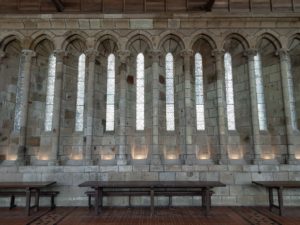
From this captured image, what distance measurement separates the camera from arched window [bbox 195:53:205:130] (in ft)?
28.1

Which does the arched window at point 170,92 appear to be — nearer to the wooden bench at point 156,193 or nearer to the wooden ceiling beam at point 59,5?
the wooden bench at point 156,193

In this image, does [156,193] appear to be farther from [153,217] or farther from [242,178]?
[242,178]

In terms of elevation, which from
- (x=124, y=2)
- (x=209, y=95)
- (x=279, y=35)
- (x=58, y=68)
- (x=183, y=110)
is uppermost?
(x=124, y=2)

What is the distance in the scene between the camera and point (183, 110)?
27.7 feet

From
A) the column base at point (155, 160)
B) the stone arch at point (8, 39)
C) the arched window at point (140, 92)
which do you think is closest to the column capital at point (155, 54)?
the arched window at point (140, 92)

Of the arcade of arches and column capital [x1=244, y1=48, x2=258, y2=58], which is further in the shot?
column capital [x1=244, y1=48, x2=258, y2=58]

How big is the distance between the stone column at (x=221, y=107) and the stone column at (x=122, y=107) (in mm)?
2998

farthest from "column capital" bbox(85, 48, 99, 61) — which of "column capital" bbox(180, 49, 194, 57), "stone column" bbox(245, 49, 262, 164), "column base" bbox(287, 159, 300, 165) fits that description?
"column base" bbox(287, 159, 300, 165)

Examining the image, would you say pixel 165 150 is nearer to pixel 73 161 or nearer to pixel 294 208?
pixel 73 161

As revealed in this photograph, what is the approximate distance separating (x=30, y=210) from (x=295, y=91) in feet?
29.6

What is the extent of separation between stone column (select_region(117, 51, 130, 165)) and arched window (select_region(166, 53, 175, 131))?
148cm

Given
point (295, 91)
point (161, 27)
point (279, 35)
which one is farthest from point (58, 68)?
point (295, 91)

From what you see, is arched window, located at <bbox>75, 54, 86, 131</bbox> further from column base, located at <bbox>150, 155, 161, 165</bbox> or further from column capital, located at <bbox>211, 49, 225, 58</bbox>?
column capital, located at <bbox>211, 49, 225, 58</bbox>

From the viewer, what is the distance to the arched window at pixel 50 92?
8539 mm
